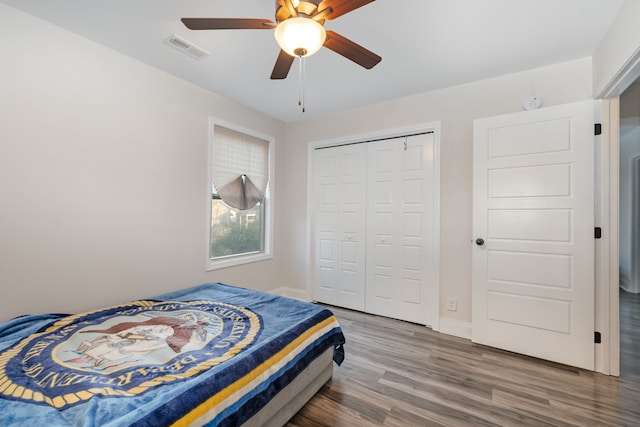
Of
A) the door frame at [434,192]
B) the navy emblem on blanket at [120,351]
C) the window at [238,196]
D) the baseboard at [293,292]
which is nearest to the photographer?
the navy emblem on blanket at [120,351]

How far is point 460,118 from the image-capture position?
2.96 m

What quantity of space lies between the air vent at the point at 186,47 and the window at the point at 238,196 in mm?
820

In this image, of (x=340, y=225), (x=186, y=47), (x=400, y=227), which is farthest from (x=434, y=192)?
(x=186, y=47)

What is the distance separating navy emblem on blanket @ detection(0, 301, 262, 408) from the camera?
1223 mm

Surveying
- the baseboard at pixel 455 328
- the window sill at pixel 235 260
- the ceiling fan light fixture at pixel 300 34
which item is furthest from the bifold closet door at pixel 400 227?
the ceiling fan light fixture at pixel 300 34

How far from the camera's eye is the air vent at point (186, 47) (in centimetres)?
224

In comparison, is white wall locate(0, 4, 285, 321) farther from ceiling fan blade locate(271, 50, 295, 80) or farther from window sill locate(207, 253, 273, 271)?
ceiling fan blade locate(271, 50, 295, 80)

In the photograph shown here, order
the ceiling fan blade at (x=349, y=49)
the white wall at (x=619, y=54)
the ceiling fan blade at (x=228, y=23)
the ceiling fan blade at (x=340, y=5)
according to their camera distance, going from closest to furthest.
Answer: the ceiling fan blade at (x=340, y=5)
the ceiling fan blade at (x=228, y=23)
the ceiling fan blade at (x=349, y=49)
the white wall at (x=619, y=54)

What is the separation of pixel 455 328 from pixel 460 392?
1.04m

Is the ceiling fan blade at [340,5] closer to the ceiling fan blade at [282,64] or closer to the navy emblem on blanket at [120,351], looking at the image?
the ceiling fan blade at [282,64]

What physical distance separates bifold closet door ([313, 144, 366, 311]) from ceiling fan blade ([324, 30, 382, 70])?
187cm

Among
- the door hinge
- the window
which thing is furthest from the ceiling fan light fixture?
the door hinge

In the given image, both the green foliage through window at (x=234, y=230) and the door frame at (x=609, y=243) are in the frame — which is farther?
the green foliage through window at (x=234, y=230)

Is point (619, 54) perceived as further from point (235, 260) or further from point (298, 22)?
point (235, 260)
